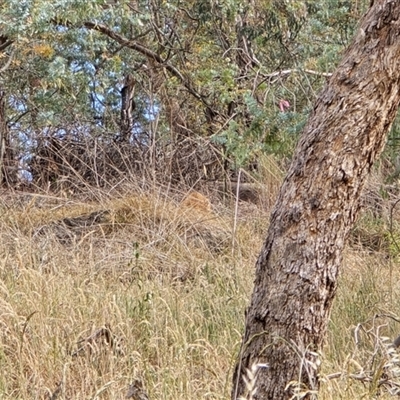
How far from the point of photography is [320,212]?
1665mm

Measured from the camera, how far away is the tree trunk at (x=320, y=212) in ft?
5.46

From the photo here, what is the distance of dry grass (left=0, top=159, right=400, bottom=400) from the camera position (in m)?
2.45

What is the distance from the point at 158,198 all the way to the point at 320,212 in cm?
387

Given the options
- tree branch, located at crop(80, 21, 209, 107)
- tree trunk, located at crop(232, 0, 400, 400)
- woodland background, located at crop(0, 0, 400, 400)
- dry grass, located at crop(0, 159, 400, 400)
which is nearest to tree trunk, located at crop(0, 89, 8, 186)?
woodland background, located at crop(0, 0, 400, 400)

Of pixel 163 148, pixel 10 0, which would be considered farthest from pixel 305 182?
pixel 163 148

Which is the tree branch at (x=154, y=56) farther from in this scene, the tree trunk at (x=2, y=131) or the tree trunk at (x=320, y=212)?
the tree trunk at (x=320, y=212)

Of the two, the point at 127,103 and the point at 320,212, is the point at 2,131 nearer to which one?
the point at 127,103

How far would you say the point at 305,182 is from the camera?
169 cm

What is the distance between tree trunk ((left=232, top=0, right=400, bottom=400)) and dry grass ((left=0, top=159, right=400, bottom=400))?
15 cm

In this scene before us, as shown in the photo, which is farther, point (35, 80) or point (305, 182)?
point (35, 80)

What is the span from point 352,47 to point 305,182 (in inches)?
15.1

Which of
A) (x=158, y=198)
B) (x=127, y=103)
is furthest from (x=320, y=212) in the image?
(x=127, y=103)

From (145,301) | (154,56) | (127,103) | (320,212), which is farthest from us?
(127,103)

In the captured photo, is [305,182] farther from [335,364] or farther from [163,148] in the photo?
[163,148]
